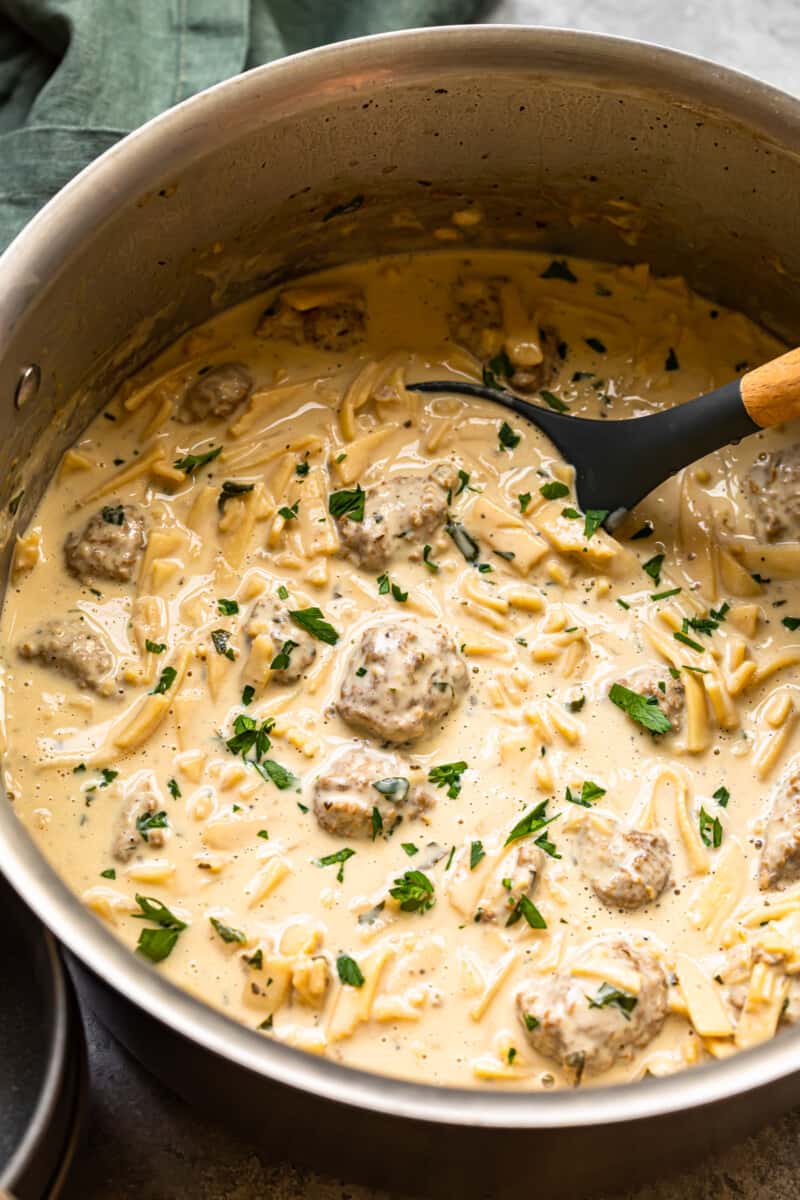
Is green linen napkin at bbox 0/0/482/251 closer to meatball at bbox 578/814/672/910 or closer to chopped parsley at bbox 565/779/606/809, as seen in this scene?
chopped parsley at bbox 565/779/606/809

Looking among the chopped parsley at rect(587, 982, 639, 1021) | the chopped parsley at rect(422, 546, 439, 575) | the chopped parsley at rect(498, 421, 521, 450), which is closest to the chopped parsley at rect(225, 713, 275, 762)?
the chopped parsley at rect(422, 546, 439, 575)

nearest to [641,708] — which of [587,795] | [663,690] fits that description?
[663,690]

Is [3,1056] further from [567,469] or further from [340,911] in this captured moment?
[567,469]

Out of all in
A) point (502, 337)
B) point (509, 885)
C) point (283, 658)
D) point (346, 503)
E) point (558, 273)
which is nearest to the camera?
point (509, 885)

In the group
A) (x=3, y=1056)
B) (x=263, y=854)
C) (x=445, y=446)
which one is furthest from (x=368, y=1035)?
(x=445, y=446)

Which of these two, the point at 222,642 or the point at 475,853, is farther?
the point at 222,642

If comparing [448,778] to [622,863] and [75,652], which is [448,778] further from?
[75,652]
